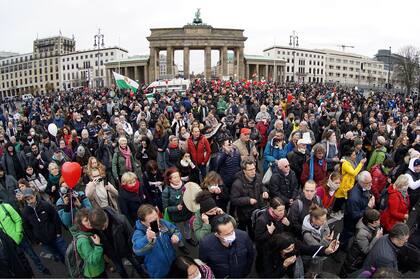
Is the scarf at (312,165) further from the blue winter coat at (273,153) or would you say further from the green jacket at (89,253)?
the green jacket at (89,253)

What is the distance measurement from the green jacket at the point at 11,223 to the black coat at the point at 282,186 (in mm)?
3942

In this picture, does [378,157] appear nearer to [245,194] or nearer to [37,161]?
[245,194]

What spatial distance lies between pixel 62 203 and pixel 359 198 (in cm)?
487

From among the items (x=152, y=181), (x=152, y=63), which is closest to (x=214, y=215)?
(x=152, y=181)

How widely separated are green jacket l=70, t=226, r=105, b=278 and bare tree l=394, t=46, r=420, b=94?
4843 centimetres

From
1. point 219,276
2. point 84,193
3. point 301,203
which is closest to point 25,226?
point 84,193

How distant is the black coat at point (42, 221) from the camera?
4.88 m

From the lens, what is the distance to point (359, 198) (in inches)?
198

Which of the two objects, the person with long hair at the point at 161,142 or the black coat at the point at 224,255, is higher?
the person with long hair at the point at 161,142

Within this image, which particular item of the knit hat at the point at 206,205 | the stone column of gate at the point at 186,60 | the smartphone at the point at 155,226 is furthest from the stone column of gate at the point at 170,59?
the smartphone at the point at 155,226

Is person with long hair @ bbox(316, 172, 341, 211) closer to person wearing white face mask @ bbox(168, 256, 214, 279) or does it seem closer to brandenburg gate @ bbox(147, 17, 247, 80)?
person wearing white face mask @ bbox(168, 256, 214, 279)

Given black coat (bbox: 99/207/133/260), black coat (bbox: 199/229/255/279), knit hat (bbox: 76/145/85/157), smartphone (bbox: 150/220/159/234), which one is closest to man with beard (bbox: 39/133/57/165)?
knit hat (bbox: 76/145/85/157)

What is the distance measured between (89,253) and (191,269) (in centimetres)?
150

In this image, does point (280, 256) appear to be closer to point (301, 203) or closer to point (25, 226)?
point (301, 203)
